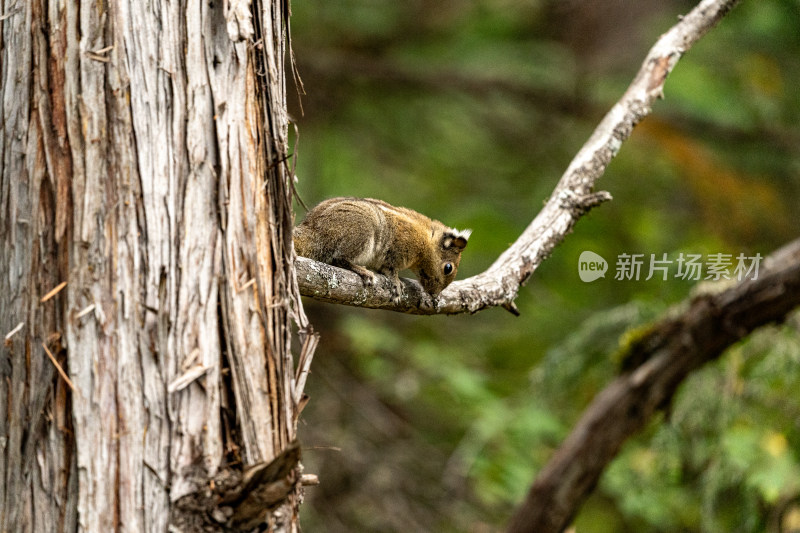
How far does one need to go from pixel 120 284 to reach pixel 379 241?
221cm

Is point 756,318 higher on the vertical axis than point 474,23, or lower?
lower

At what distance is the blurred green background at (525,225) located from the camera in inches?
231

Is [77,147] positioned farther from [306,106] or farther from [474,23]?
[474,23]

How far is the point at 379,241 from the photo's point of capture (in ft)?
13.4

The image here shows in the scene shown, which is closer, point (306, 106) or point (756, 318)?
point (756, 318)

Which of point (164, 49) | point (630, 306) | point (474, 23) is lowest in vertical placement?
point (630, 306)

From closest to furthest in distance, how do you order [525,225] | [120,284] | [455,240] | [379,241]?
[120,284], [379,241], [455,240], [525,225]

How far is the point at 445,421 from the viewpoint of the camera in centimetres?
884

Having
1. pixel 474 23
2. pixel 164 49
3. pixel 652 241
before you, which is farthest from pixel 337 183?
pixel 164 49

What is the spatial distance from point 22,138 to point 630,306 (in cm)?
490

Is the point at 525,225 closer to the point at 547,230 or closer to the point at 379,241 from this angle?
A: the point at 379,241

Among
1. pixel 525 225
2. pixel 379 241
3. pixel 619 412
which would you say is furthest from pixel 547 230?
pixel 525 225

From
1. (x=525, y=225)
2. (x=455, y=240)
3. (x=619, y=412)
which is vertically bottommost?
(x=619, y=412)

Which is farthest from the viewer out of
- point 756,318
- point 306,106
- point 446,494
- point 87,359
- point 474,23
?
point 474,23
